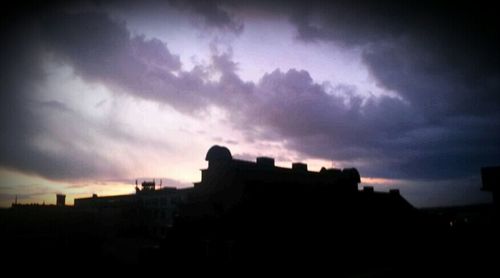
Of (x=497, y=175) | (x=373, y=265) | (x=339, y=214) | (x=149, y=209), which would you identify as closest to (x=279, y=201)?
(x=339, y=214)

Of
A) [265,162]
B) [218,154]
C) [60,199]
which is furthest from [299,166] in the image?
[60,199]

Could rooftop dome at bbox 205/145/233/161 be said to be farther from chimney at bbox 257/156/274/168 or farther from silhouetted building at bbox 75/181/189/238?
silhouetted building at bbox 75/181/189/238

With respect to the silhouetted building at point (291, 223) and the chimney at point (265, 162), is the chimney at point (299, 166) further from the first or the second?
the silhouetted building at point (291, 223)

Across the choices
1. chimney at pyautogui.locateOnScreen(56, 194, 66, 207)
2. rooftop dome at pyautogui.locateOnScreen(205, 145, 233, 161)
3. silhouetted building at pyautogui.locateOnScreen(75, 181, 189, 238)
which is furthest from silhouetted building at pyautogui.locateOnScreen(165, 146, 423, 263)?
chimney at pyautogui.locateOnScreen(56, 194, 66, 207)

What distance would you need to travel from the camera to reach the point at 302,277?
18875 mm

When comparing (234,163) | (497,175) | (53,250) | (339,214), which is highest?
(234,163)

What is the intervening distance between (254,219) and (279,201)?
299cm

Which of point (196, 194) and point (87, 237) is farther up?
point (196, 194)

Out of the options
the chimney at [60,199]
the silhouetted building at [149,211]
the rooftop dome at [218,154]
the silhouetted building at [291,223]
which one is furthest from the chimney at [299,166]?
the chimney at [60,199]

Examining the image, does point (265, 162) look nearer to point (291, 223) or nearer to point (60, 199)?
point (291, 223)

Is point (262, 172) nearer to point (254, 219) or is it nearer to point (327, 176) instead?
point (327, 176)

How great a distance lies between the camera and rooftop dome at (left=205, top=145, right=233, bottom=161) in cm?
5689

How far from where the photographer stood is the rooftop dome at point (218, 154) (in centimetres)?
5689

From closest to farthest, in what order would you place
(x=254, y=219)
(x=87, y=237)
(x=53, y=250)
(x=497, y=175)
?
(x=254, y=219) → (x=497, y=175) → (x=53, y=250) → (x=87, y=237)
